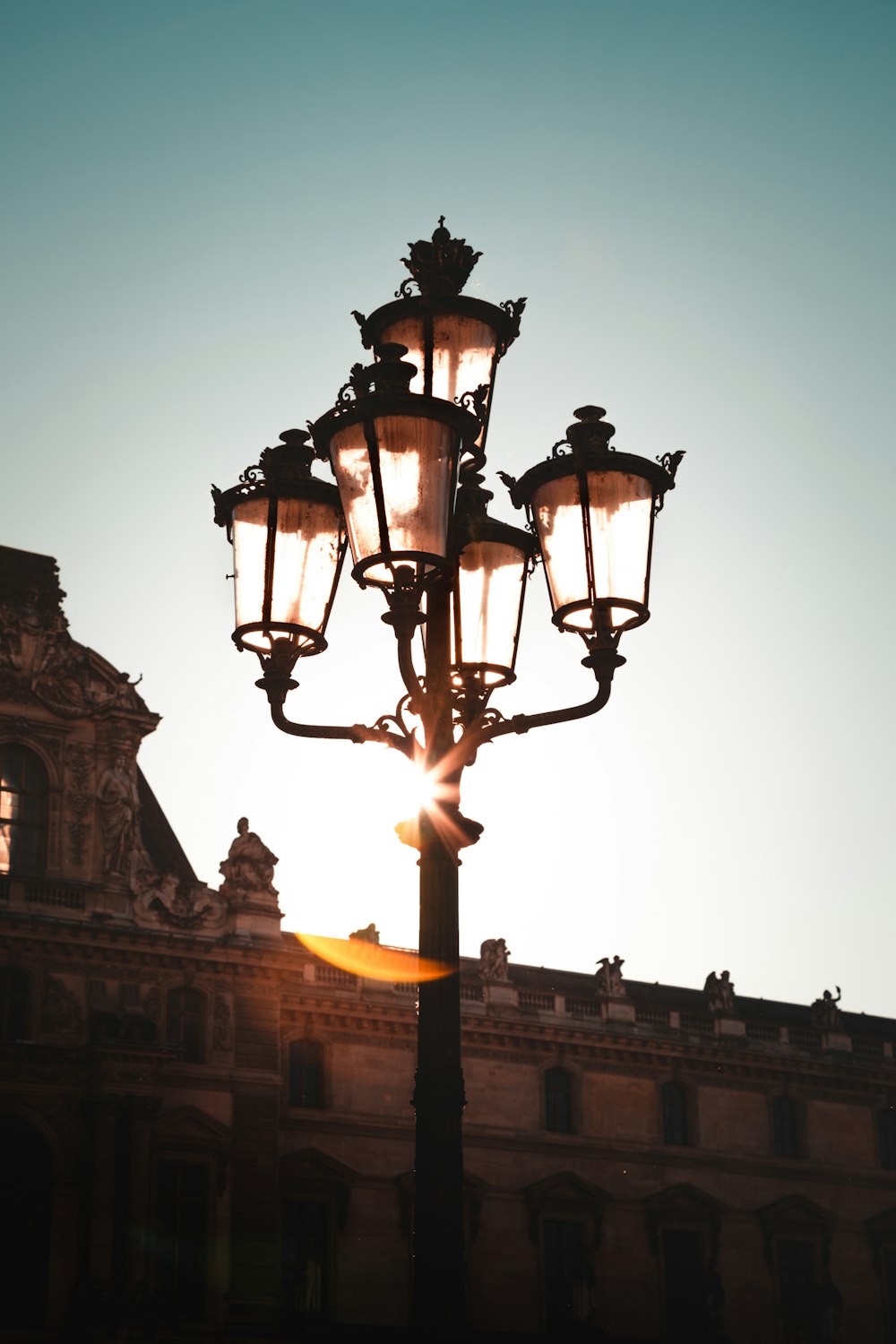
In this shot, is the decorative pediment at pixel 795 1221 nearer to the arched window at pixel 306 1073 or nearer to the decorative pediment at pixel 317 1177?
the decorative pediment at pixel 317 1177

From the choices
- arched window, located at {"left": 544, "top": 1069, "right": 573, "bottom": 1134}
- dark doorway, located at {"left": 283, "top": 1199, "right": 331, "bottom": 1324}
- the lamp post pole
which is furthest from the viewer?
arched window, located at {"left": 544, "top": 1069, "right": 573, "bottom": 1134}

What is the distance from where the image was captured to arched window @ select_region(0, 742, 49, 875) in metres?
45.8

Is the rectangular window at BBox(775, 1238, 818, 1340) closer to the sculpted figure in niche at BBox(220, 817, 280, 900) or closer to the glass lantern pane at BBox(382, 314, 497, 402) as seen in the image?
the sculpted figure in niche at BBox(220, 817, 280, 900)

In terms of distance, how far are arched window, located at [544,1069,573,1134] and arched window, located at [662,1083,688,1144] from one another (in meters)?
3.47

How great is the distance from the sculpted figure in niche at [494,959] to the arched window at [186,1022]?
11.1 m

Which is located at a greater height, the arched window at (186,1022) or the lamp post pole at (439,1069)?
the arched window at (186,1022)

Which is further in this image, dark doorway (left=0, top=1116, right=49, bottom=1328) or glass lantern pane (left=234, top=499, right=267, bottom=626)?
dark doorway (left=0, top=1116, right=49, bottom=1328)

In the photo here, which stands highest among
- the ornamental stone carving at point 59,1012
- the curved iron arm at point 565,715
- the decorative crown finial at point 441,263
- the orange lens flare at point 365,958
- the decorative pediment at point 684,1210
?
the orange lens flare at point 365,958

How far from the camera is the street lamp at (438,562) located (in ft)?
32.1

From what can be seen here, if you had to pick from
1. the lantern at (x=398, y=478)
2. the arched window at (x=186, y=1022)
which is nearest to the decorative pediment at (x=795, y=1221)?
the arched window at (x=186, y=1022)

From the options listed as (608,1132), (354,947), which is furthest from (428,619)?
(608,1132)

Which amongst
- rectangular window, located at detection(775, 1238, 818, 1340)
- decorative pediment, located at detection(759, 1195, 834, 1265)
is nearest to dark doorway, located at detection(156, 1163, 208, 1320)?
decorative pediment, located at detection(759, 1195, 834, 1265)

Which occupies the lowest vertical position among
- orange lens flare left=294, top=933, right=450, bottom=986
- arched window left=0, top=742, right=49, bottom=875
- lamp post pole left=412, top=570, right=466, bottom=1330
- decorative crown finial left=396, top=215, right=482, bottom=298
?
lamp post pole left=412, top=570, right=466, bottom=1330

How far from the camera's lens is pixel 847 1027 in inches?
2608
